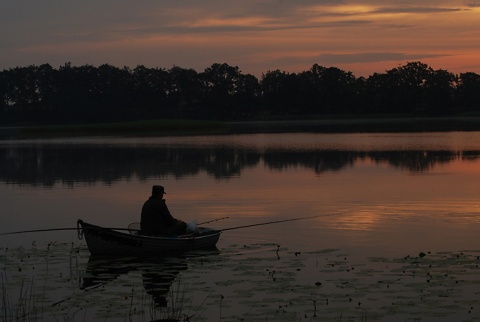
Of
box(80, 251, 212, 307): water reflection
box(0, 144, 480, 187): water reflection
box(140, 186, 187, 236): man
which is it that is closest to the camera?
box(80, 251, 212, 307): water reflection

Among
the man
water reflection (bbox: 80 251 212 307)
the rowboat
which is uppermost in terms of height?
the man

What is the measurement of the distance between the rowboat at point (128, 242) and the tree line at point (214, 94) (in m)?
140

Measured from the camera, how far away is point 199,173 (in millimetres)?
36312

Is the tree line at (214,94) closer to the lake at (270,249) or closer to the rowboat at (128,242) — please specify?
the lake at (270,249)

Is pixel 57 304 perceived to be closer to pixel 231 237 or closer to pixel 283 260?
pixel 283 260

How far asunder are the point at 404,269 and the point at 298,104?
14812 centimetres

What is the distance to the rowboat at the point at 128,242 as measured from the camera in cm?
1619

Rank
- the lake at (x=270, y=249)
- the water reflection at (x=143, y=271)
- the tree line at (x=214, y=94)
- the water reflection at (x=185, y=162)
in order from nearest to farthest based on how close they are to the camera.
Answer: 1. the lake at (x=270, y=249)
2. the water reflection at (x=143, y=271)
3. the water reflection at (x=185, y=162)
4. the tree line at (x=214, y=94)

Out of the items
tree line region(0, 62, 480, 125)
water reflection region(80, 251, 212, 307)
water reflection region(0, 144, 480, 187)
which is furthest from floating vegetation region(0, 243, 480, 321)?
tree line region(0, 62, 480, 125)

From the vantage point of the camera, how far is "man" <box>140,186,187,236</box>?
17016 mm

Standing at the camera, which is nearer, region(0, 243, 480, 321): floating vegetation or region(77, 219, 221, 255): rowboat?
region(0, 243, 480, 321): floating vegetation

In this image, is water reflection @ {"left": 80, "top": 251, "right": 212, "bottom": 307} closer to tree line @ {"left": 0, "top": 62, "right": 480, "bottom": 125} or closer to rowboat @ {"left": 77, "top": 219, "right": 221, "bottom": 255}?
rowboat @ {"left": 77, "top": 219, "right": 221, "bottom": 255}

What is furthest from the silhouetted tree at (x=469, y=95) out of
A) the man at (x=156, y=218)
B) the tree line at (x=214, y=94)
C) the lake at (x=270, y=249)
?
the man at (x=156, y=218)

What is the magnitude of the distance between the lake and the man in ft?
3.51
